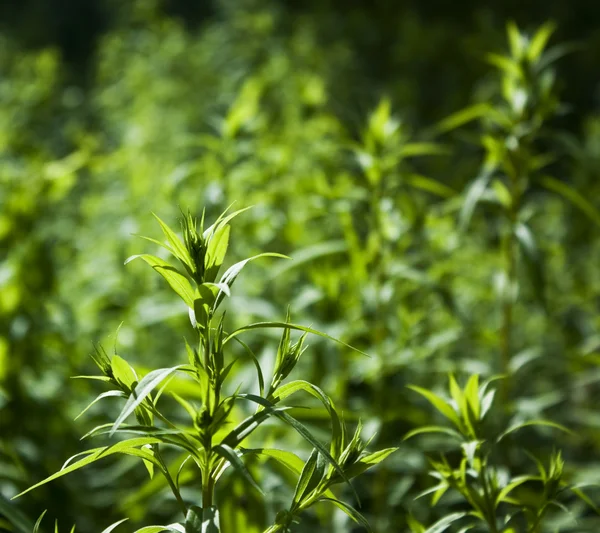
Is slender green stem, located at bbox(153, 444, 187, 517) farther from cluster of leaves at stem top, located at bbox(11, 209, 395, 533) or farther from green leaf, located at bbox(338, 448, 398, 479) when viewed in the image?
green leaf, located at bbox(338, 448, 398, 479)

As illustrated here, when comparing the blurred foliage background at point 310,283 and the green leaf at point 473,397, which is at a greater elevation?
the blurred foliage background at point 310,283

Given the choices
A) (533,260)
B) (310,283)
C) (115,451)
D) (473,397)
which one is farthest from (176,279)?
(310,283)

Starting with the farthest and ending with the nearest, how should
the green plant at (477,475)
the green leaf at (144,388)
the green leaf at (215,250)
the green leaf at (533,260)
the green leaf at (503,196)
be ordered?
the green leaf at (503,196)
the green leaf at (533,260)
the green plant at (477,475)
the green leaf at (215,250)
the green leaf at (144,388)

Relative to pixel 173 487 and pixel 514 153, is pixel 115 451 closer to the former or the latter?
pixel 173 487

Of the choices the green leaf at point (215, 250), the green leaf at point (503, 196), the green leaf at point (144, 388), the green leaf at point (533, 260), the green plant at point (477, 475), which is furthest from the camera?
the green leaf at point (503, 196)

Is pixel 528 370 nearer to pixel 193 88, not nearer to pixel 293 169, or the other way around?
pixel 293 169

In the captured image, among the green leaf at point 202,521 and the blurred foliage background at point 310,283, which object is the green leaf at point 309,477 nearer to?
the green leaf at point 202,521

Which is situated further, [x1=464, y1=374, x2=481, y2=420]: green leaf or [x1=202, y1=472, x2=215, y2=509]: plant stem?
[x1=464, y1=374, x2=481, y2=420]: green leaf

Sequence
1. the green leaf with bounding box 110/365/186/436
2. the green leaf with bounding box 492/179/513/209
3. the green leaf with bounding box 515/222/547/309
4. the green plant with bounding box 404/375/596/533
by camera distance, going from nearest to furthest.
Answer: the green leaf with bounding box 110/365/186/436, the green plant with bounding box 404/375/596/533, the green leaf with bounding box 515/222/547/309, the green leaf with bounding box 492/179/513/209

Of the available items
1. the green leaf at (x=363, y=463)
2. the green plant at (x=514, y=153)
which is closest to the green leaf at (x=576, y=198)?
the green plant at (x=514, y=153)

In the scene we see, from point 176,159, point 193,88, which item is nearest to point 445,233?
point 176,159

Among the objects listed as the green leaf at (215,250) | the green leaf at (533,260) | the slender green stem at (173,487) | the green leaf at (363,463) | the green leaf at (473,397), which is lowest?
the slender green stem at (173,487)

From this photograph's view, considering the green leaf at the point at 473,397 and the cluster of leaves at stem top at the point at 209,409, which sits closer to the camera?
the cluster of leaves at stem top at the point at 209,409

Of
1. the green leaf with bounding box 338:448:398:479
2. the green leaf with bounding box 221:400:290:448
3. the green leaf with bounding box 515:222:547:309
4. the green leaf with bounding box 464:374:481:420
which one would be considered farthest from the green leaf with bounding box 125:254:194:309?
the green leaf with bounding box 515:222:547:309
